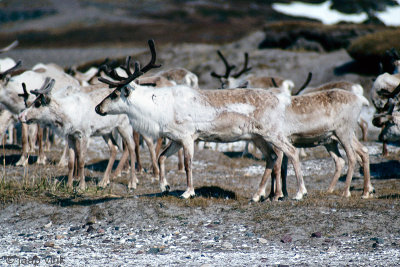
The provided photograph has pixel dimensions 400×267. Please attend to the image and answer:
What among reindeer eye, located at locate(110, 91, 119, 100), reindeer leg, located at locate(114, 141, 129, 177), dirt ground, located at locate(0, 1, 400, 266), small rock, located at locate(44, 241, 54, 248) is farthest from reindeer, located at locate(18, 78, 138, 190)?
small rock, located at locate(44, 241, 54, 248)

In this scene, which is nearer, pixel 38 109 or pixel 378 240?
pixel 378 240

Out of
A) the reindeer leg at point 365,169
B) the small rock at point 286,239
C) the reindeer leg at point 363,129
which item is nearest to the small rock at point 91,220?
the small rock at point 286,239

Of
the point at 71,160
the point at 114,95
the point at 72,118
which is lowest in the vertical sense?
the point at 71,160

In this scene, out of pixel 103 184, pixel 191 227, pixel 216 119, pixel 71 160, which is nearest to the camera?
pixel 191 227

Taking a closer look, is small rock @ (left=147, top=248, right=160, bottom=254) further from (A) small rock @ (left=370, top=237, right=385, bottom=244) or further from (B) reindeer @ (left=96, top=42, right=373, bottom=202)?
(A) small rock @ (left=370, top=237, right=385, bottom=244)

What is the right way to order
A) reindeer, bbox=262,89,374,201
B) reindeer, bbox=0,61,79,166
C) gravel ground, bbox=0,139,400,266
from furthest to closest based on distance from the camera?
1. reindeer, bbox=0,61,79,166
2. reindeer, bbox=262,89,374,201
3. gravel ground, bbox=0,139,400,266

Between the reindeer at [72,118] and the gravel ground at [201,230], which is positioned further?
the reindeer at [72,118]

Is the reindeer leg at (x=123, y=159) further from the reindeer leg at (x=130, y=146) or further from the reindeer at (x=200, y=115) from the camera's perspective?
the reindeer at (x=200, y=115)

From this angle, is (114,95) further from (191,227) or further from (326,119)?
(326,119)

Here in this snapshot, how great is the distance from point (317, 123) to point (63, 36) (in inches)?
2313

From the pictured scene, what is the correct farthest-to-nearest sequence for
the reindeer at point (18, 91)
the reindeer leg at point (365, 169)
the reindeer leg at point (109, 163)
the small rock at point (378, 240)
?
the reindeer at point (18, 91) < the reindeer leg at point (109, 163) < the reindeer leg at point (365, 169) < the small rock at point (378, 240)

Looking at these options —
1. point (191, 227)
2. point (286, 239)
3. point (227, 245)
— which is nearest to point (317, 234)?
point (286, 239)

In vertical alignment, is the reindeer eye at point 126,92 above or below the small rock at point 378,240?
above

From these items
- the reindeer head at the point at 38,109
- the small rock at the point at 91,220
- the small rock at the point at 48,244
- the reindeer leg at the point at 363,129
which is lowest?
the reindeer leg at the point at 363,129
